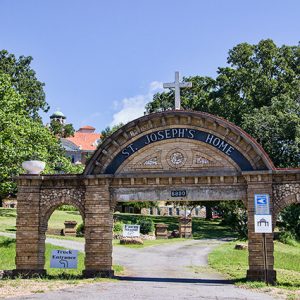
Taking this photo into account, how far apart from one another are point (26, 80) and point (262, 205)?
136 feet

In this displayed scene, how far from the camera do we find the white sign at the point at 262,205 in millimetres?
18219

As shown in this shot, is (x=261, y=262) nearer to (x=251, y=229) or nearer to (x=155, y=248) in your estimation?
(x=251, y=229)

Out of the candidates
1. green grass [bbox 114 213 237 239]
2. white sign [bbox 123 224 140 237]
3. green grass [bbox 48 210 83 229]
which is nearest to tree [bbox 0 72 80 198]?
white sign [bbox 123 224 140 237]

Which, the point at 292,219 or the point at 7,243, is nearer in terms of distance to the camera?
the point at 7,243

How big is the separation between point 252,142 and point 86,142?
78.9 meters

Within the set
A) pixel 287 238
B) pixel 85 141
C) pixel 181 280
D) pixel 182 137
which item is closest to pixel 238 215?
pixel 287 238

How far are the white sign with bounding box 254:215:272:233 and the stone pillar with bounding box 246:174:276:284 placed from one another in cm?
77

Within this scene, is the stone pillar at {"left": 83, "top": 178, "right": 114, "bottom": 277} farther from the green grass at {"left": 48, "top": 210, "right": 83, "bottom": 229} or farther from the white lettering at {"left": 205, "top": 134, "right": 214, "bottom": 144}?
the green grass at {"left": 48, "top": 210, "right": 83, "bottom": 229}

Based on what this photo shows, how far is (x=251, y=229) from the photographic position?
1845 centimetres

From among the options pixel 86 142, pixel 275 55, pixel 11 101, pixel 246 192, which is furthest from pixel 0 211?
pixel 86 142

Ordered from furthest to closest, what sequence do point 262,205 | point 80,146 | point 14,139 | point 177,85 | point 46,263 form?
point 80,146 < point 14,139 < point 46,263 < point 177,85 < point 262,205

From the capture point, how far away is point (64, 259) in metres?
19.8

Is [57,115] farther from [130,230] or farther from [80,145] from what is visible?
[130,230]

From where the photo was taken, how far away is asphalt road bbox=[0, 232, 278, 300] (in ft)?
47.7
